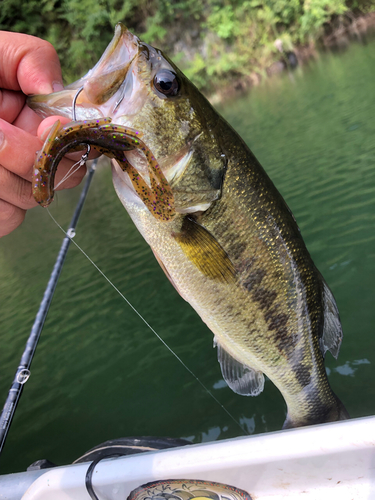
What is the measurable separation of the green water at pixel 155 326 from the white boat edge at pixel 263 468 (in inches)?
43.0

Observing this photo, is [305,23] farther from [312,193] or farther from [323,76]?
[312,193]

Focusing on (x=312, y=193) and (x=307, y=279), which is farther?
(x=312, y=193)

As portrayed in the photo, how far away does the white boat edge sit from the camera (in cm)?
131

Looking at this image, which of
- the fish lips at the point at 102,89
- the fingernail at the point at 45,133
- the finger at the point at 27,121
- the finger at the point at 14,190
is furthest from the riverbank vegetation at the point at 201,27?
the fingernail at the point at 45,133

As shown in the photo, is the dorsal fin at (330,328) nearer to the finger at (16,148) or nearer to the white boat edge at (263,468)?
the white boat edge at (263,468)

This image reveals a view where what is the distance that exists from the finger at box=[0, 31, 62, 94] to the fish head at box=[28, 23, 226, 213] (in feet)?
0.66

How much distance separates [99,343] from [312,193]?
3.67m

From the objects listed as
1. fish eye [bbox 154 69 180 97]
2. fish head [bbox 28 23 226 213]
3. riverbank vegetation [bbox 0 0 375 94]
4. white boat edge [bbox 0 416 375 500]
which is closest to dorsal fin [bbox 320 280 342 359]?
white boat edge [bbox 0 416 375 500]

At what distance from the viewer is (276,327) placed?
1.76 metres

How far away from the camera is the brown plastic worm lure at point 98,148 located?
1195 mm

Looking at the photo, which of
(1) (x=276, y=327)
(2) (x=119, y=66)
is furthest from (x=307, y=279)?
(2) (x=119, y=66)

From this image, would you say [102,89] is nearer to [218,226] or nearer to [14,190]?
[14,190]

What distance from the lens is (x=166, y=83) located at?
4.79 feet

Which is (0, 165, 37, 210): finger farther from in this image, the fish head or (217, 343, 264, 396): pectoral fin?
(217, 343, 264, 396): pectoral fin
